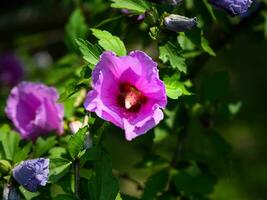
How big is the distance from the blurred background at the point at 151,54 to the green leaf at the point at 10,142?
0.20 meters

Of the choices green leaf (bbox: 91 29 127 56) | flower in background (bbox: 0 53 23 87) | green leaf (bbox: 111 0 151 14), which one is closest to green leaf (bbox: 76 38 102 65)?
green leaf (bbox: 91 29 127 56)

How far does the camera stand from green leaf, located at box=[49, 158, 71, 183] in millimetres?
1555

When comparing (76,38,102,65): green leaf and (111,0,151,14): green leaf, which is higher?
(111,0,151,14): green leaf

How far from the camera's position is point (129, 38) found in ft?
7.17

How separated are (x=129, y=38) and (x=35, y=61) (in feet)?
3.42

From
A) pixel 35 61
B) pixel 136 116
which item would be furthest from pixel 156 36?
pixel 35 61

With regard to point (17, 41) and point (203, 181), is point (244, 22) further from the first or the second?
point (17, 41)

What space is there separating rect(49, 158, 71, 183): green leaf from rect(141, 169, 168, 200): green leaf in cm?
34

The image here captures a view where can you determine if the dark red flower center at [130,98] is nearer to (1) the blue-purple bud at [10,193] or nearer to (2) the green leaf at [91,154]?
(2) the green leaf at [91,154]

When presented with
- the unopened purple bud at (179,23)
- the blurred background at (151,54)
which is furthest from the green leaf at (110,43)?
the blurred background at (151,54)

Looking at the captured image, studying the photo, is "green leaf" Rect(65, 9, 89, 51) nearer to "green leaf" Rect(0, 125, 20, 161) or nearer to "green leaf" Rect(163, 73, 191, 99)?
"green leaf" Rect(0, 125, 20, 161)

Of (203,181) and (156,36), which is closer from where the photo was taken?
(156,36)

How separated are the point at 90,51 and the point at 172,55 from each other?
0.24 meters

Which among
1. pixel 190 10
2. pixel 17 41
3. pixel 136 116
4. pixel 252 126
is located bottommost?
pixel 252 126
